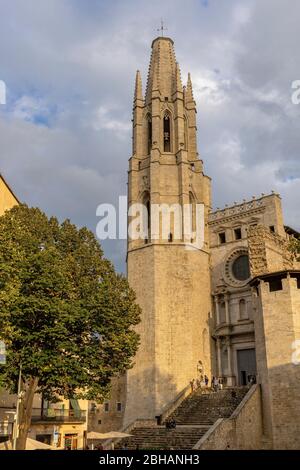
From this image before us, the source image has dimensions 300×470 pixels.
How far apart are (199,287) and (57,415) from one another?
14.0 metres

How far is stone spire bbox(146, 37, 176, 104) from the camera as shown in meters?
44.5

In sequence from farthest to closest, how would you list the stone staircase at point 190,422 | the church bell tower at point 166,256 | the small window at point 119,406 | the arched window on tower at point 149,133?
1. the arched window on tower at point 149,133
2. the small window at point 119,406
3. the church bell tower at point 166,256
4. the stone staircase at point 190,422

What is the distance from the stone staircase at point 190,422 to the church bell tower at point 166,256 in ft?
→ 8.49

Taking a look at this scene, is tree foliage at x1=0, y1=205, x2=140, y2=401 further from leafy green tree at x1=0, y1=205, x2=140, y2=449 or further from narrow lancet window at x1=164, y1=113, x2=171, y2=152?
narrow lancet window at x1=164, y1=113, x2=171, y2=152

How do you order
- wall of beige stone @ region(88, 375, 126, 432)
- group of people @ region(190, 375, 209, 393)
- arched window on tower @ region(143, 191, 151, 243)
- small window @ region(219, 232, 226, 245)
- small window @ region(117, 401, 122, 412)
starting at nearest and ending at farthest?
group of people @ region(190, 375, 209, 393)
arched window on tower @ region(143, 191, 151, 243)
wall of beige stone @ region(88, 375, 126, 432)
small window @ region(117, 401, 122, 412)
small window @ region(219, 232, 226, 245)

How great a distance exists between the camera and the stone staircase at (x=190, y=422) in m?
25.6

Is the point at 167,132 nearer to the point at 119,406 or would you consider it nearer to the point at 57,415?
the point at 119,406

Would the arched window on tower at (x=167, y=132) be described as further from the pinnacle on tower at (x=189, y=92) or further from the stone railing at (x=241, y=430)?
the stone railing at (x=241, y=430)

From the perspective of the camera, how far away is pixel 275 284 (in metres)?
30.1

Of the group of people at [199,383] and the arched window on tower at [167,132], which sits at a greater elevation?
the arched window on tower at [167,132]

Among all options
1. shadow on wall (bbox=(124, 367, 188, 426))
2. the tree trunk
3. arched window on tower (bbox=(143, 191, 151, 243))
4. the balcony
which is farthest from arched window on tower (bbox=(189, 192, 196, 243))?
the tree trunk

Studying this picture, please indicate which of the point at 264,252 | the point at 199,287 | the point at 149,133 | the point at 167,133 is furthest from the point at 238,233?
the point at 149,133

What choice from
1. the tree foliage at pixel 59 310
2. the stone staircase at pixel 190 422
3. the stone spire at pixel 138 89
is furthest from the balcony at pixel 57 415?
the stone spire at pixel 138 89

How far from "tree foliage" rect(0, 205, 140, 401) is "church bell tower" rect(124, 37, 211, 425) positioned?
11.1 meters
